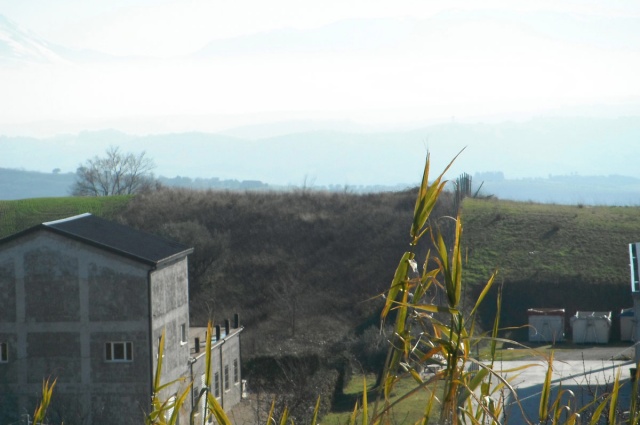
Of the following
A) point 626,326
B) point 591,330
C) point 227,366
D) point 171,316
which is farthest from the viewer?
point 626,326

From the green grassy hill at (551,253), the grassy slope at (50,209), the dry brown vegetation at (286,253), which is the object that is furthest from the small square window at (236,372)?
the grassy slope at (50,209)

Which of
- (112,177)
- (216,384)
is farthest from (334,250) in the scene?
(112,177)

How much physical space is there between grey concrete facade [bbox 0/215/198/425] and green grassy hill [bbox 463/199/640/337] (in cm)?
1765

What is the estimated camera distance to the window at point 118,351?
Result: 2386 centimetres

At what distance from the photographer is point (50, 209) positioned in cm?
6344

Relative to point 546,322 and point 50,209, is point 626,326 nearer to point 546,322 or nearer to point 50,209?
point 546,322

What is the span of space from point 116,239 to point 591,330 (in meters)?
21.3

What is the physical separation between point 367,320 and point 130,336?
18690mm

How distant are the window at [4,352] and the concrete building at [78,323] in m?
0.03

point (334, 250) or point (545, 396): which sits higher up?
point (545, 396)

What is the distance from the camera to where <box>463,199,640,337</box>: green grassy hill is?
43375 millimetres

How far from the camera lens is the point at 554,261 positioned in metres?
47.1

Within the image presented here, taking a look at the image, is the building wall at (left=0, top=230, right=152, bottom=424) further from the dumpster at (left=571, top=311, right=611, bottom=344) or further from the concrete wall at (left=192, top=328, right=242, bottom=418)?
the dumpster at (left=571, top=311, right=611, bottom=344)

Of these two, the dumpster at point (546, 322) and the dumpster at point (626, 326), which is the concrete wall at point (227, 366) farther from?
the dumpster at point (626, 326)
